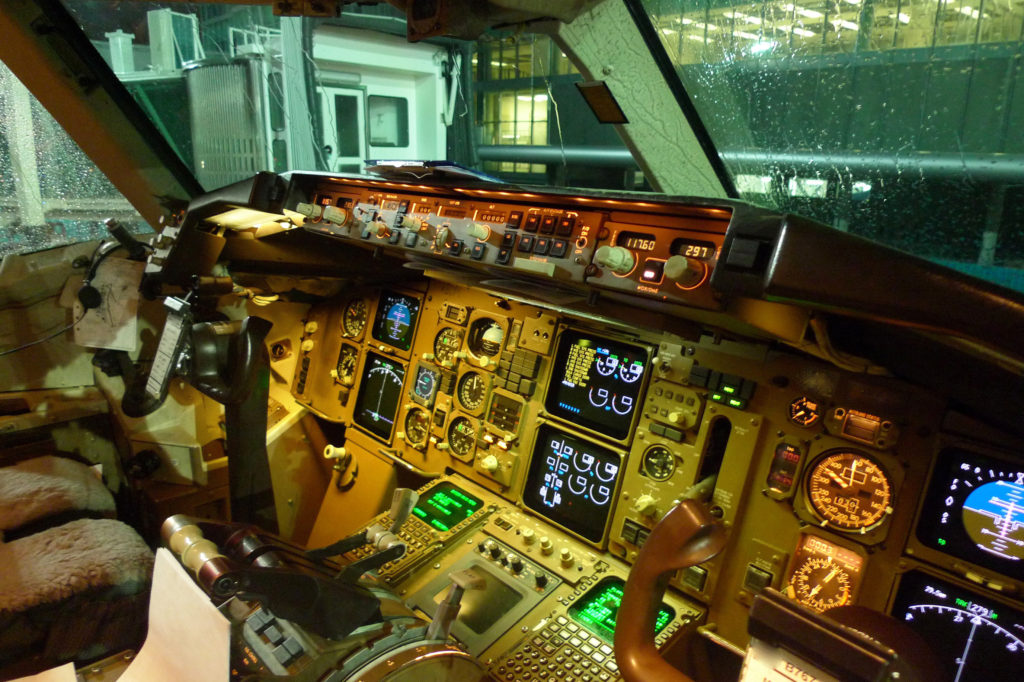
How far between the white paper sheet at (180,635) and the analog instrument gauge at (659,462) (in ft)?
4.55

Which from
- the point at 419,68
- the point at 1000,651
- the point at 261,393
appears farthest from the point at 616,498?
the point at 419,68

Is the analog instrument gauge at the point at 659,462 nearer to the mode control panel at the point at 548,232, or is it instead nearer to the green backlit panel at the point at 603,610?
the green backlit panel at the point at 603,610

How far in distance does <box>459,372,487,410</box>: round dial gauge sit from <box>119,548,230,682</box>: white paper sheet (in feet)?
4.94

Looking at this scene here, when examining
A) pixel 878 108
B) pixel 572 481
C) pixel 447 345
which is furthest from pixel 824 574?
pixel 447 345

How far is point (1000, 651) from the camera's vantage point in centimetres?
149

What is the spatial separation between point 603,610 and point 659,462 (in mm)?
485

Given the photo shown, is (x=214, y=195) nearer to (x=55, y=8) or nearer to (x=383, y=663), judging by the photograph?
(x=55, y=8)

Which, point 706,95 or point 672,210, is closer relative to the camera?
point 672,210

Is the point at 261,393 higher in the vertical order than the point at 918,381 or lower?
lower

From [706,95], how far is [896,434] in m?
1.26

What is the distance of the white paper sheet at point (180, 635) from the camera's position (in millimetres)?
1047

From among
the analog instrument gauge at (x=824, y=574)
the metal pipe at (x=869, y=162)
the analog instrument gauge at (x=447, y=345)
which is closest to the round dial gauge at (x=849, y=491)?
the analog instrument gauge at (x=824, y=574)

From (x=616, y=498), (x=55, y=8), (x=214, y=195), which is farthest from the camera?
(x=55, y=8)

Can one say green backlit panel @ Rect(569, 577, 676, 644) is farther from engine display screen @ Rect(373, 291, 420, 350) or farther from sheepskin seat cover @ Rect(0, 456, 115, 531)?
sheepskin seat cover @ Rect(0, 456, 115, 531)
